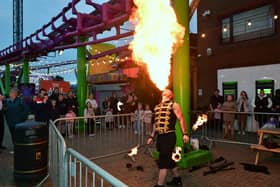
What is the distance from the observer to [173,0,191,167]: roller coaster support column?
6.98 m

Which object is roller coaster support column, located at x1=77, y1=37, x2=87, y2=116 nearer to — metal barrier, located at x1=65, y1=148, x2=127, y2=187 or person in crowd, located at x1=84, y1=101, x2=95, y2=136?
person in crowd, located at x1=84, y1=101, x2=95, y2=136

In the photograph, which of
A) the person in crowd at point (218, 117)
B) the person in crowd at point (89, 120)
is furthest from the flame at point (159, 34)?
the person in crowd at point (218, 117)

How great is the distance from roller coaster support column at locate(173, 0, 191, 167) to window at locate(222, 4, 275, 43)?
6.76 m

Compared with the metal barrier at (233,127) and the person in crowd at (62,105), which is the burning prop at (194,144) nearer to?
the metal barrier at (233,127)

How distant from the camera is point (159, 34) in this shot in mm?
6848

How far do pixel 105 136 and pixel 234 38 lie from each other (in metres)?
8.39

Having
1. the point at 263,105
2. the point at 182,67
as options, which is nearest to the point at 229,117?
the point at 263,105

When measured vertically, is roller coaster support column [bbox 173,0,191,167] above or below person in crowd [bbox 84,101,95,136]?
above

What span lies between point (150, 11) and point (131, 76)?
13.3 metres

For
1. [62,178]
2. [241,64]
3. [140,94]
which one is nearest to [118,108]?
[140,94]

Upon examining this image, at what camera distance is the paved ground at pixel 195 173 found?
5.67m

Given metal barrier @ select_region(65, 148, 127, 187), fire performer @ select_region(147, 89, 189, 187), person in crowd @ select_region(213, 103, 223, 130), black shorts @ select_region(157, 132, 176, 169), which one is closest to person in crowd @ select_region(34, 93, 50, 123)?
fire performer @ select_region(147, 89, 189, 187)

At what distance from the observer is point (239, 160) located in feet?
24.5

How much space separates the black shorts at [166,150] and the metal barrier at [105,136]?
128 inches
